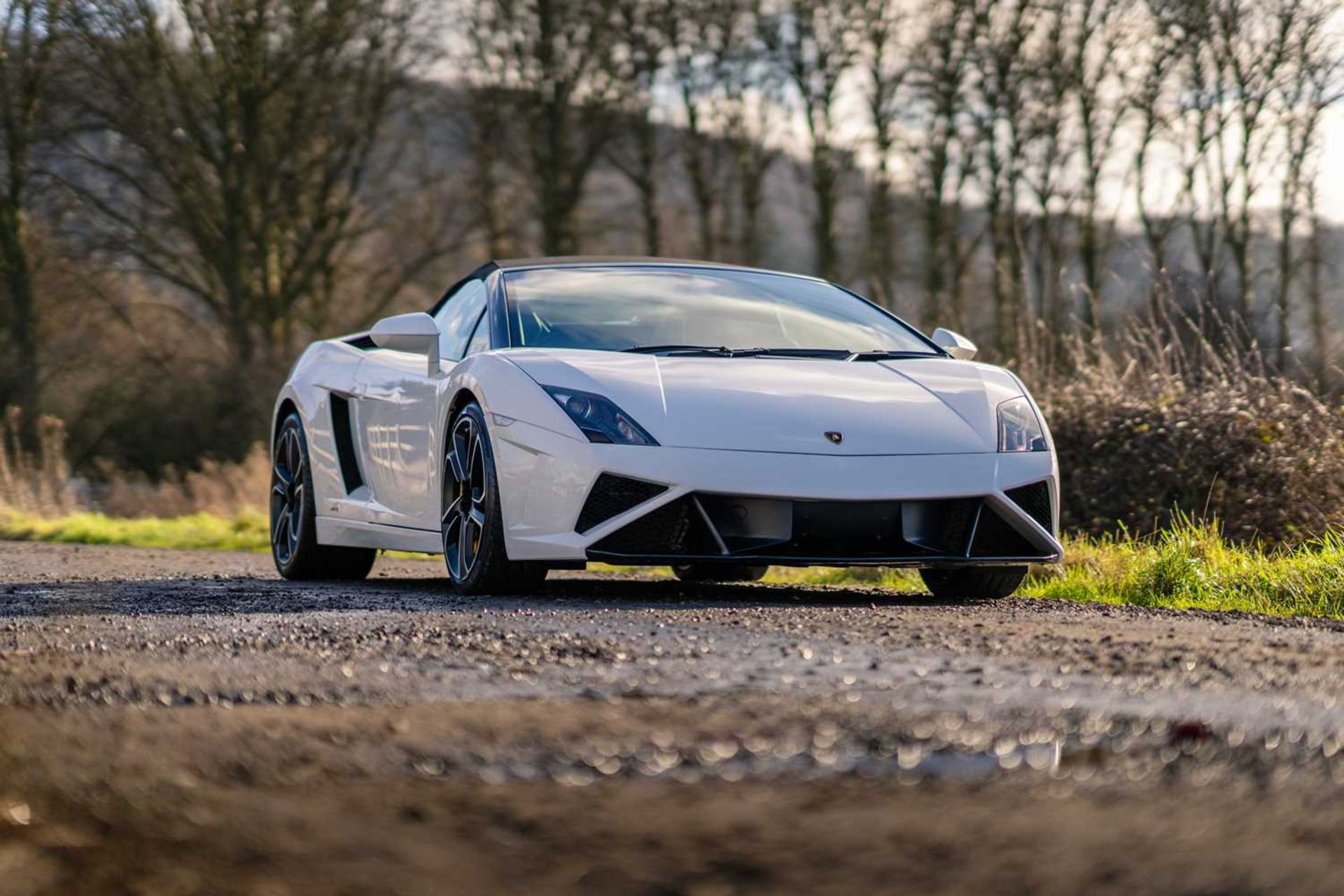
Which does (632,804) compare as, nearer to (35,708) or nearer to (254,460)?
(35,708)

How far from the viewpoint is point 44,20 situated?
2808 centimetres

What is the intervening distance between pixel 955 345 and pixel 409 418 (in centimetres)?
224

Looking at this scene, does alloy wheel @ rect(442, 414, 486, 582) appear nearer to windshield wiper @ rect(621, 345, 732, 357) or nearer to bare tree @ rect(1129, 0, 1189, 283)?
windshield wiper @ rect(621, 345, 732, 357)

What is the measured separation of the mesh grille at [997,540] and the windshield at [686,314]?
1111 millimetres

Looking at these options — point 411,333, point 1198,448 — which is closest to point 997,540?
point 411,333

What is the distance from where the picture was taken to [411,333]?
6992mm

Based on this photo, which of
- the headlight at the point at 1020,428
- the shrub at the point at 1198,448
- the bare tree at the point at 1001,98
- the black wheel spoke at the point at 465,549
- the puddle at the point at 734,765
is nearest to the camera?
the puddle at the point at 734,765

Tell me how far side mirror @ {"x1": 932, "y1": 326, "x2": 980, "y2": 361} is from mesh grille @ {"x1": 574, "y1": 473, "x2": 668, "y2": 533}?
1.91 metres

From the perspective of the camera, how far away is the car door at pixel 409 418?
276 inches

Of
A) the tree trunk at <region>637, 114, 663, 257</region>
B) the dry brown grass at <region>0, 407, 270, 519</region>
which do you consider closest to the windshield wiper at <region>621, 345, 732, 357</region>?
the dry brown grass at <region>0, 407, 270, 519</region>

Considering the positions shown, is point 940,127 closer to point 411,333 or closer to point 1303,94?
point 1303,94

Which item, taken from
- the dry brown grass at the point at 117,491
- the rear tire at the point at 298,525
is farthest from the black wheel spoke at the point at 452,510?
the dry brown grass at the point at 117,491

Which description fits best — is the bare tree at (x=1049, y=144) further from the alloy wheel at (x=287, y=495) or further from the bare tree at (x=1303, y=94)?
the alloy wheel at (x=287, y=495)

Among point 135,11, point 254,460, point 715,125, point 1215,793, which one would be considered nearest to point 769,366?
point 1215,793
